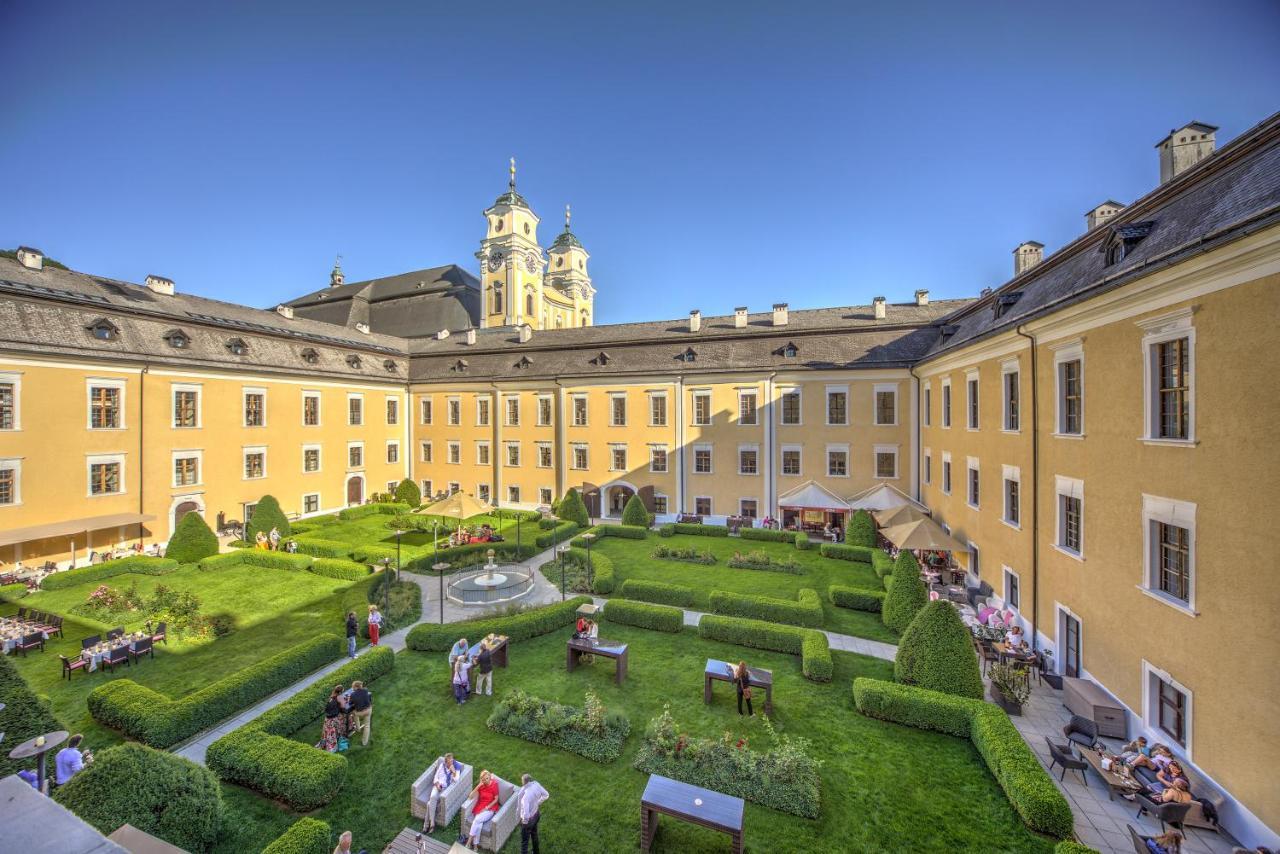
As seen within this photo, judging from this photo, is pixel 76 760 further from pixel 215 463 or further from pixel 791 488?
pixel 791 488

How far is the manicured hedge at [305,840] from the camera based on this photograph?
6.86 m

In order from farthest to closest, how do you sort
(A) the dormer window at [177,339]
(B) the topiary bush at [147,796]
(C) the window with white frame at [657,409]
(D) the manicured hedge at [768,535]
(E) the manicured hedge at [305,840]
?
(C) the window with white frame at [657,409] → (D) the manicured hedge at [768,535] → (A) the dormer window at [177,339] → (E) the manicured hedge at [305,840] → (B) the topiary bush at [147,796]

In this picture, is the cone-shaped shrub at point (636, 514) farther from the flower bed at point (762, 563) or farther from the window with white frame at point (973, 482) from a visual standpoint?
the window with white frame at point (973, 482)

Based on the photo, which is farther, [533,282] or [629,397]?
[533,282]

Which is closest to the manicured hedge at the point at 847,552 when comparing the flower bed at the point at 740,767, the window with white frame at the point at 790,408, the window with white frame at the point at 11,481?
the window with white frame at the point at 790,408

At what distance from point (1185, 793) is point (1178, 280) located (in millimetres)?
8575

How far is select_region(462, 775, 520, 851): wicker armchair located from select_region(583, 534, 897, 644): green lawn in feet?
33.0

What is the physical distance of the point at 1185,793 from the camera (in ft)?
25.7

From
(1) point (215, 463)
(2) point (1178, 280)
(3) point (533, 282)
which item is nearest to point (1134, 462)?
(2) point (1178, 280)

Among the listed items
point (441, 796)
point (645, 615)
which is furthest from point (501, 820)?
point (645, 615)

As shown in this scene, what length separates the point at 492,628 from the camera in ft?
47.8

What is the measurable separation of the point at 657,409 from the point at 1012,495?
1880 centimetres

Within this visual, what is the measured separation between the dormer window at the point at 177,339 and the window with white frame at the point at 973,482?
3646cm

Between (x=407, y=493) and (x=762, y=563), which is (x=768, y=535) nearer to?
(x=762, y=563)
